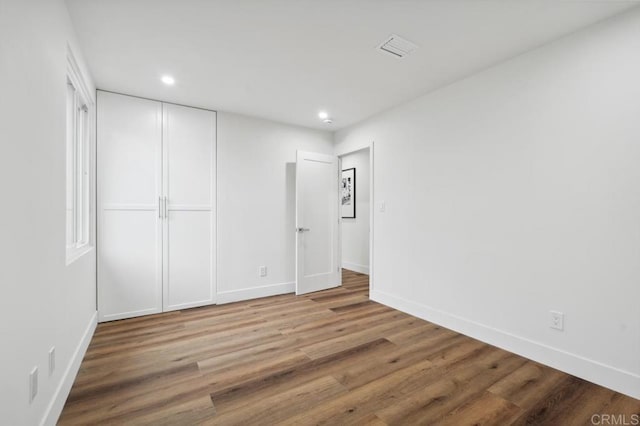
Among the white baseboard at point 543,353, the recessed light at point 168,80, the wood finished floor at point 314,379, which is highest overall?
the recessed light at point 168,80

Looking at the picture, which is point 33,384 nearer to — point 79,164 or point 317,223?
point 79,164

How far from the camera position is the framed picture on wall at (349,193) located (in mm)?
5812

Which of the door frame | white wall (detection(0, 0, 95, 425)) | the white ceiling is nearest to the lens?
white wall (detection(0, 0, 95, 425))

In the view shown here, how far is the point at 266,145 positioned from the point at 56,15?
255 centimetres

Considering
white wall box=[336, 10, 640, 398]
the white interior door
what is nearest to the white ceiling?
white wall box=[336, 10, 640, 398]

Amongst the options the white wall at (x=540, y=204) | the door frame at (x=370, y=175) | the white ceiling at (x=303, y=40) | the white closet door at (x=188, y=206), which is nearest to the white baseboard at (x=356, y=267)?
the door frame at (x=370, y=175)

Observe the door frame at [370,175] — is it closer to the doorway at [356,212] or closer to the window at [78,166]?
the doorway at [356,212]

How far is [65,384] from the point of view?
5.80 feet

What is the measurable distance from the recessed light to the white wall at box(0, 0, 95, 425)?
85 centimetres

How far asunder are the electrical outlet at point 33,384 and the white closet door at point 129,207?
1.97m

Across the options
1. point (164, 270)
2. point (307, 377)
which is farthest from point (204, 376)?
point (164, 270)

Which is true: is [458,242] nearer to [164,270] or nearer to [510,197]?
[510,197]

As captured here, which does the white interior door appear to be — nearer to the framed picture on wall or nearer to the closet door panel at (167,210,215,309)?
the closet door panel at (167,210,215,309)

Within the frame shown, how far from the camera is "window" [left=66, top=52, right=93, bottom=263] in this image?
7.62ft
